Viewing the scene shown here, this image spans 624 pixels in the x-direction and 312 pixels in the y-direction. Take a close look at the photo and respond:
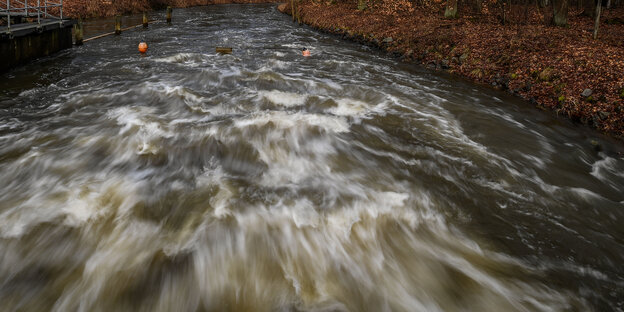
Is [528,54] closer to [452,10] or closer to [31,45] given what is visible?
[452,10]

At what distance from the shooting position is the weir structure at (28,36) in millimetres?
9906

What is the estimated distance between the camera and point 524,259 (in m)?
3.92

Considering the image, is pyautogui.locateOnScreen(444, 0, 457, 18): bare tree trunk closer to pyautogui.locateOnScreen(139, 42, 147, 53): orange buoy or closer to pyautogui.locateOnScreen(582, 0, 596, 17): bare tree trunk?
pyautogui.locateOnScreen(582, 0, 596, 17): bare tree trunk

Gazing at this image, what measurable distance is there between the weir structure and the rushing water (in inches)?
67.6

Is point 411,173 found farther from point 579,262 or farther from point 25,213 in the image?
point 25,213

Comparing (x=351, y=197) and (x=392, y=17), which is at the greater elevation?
(x=392, y=17)

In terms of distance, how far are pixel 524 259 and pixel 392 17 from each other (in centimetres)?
1887

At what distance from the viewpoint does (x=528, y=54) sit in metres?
11.0

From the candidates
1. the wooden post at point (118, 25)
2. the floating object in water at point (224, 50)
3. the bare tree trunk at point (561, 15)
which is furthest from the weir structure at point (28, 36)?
the bare tree trunk at point (561, 15)

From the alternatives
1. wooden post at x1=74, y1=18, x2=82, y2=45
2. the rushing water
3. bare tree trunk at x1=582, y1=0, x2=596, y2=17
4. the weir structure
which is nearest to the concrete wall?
the weir structure

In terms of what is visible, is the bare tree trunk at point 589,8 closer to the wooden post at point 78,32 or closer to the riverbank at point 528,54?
the riverbank at point 528,54

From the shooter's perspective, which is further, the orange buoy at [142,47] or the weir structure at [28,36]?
the orange buoy at [142,47]

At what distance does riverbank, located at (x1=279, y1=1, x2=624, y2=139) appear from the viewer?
27.6 feet

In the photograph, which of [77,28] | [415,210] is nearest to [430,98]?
[415,210]
